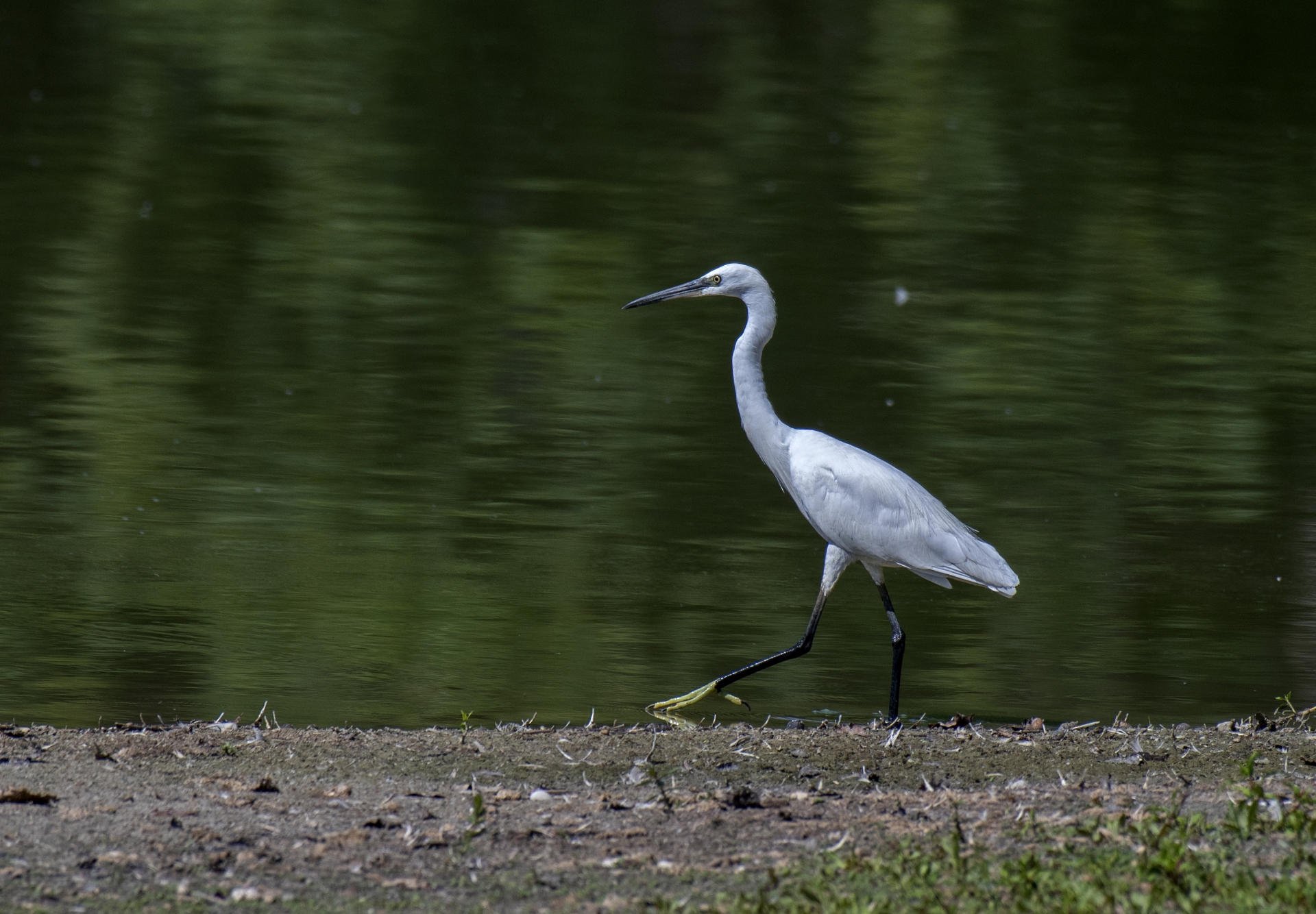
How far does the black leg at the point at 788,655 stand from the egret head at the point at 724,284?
1.24 metres

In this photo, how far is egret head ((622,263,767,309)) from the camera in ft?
22.2

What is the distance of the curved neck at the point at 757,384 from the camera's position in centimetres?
668

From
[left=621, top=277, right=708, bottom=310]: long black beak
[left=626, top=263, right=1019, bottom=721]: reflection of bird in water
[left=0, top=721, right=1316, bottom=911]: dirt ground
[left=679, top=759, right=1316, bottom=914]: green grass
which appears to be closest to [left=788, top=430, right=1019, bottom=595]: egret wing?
[left=626, top=263, right=1019, bottom=721]: reflection of bird in water

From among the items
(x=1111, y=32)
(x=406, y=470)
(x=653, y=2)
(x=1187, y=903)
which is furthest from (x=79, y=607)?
(x=1111, y=32)

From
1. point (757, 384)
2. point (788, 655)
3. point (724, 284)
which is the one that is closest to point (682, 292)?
point (724, 284)

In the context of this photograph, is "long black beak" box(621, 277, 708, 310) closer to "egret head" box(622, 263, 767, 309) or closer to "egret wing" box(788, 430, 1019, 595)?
"egret head" box(622, 263, 767, 309)

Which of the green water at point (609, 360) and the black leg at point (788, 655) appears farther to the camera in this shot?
the green water at point (609, 360)

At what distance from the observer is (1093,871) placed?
4.03 metres

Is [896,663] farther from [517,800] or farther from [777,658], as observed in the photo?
[517,800]

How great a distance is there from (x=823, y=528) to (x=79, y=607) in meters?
3.06

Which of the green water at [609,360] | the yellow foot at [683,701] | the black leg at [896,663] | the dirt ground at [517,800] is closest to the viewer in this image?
the dirt ground at [517,800]

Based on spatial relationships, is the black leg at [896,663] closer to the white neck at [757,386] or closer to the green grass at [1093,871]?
the white neck at [757,386]

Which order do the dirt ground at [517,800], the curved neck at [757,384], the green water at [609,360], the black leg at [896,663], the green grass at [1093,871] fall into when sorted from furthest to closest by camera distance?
the green water at [609,360]
the curved neck at [757,384]
the black leg at [896,663]
the dirt ground at [517,800]
the green grass at [1093,871]

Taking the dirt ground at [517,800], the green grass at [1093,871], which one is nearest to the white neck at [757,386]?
the dirt ground at [517,800]
